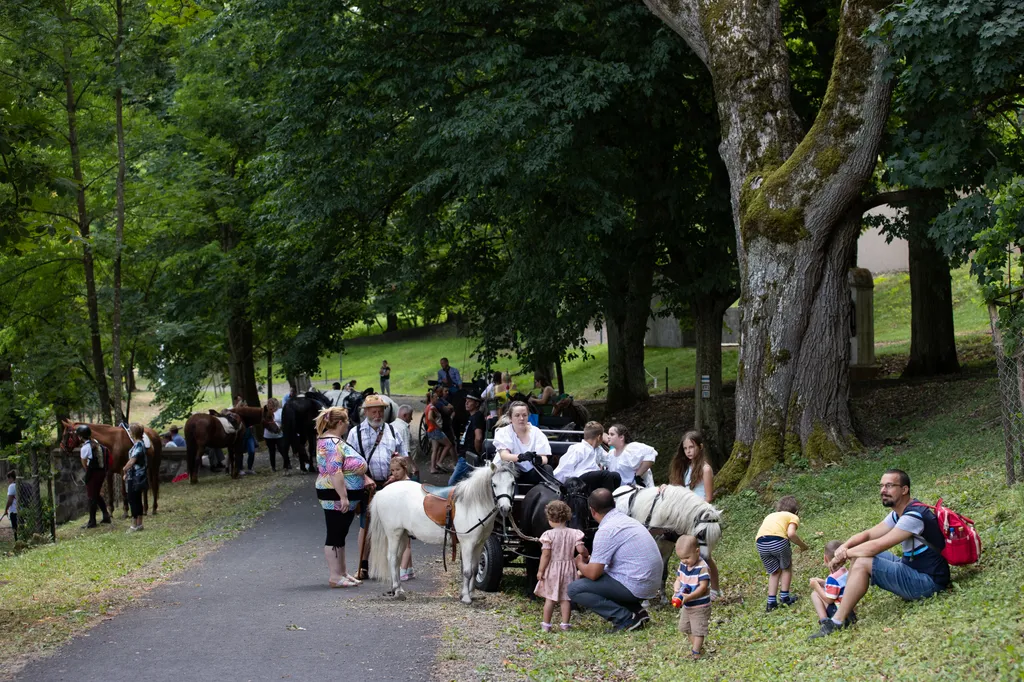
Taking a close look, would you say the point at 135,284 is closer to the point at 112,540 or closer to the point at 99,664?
the point at 112,540

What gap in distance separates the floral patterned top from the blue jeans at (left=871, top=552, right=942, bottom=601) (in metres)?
5.50

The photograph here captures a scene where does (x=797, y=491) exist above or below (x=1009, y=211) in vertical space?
below

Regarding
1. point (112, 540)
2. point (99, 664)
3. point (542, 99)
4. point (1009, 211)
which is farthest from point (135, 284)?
point (1009, 211)

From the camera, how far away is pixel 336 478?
11.2 meters

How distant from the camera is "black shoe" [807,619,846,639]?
25.1 feet

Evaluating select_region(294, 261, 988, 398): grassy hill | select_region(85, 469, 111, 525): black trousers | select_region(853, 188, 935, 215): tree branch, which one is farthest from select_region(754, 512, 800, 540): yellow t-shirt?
select_region(294, 261, 988, 398): grassy hill

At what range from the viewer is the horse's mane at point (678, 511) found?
923cm

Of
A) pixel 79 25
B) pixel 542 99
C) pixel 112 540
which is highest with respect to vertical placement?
pixel 79 25

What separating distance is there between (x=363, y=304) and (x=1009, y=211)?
2006 centimetres

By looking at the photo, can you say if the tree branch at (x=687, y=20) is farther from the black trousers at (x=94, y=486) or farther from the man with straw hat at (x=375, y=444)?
the black trousers at (x=94, y=486)

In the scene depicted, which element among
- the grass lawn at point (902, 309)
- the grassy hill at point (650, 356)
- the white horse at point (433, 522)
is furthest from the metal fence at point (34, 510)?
the grass lawn at point (902, 309)

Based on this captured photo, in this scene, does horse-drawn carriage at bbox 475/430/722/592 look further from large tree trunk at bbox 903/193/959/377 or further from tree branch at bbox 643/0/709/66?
large tree trunk at bbox 903/193/959/377

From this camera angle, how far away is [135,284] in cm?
2745

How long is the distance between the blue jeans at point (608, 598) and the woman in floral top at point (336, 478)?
3046 mm
